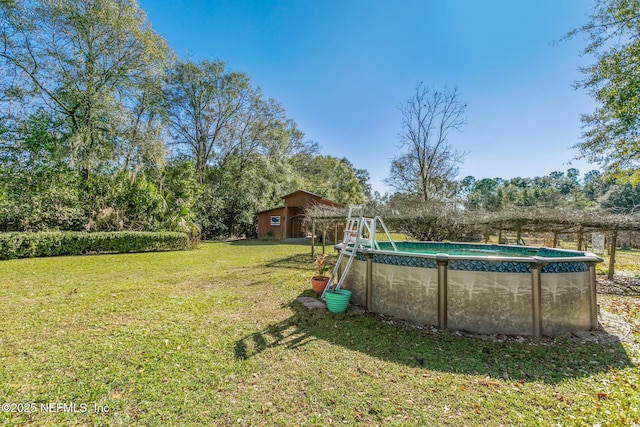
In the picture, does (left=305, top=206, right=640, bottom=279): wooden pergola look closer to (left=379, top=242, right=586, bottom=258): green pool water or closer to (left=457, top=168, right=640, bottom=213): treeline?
(left=457, top=168, right=640, bottom=213): treeline

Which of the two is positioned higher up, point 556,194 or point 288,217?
point 556,194

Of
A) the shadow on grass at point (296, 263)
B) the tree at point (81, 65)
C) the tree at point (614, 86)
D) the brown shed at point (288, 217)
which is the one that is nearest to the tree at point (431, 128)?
the brown shed at point (288, 217)

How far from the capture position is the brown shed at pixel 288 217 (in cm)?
2120

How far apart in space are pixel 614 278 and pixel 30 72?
24954mm

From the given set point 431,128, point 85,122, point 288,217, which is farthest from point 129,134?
point 431,128

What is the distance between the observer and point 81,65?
13805mm

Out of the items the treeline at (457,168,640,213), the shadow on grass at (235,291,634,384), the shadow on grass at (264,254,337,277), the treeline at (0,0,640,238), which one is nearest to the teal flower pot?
the shadow on grass at (235,291,634,384)

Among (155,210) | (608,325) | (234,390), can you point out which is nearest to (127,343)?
(234,390)

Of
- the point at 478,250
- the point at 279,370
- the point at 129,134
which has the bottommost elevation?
the point at 279,370

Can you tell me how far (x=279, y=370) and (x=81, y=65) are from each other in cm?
1836

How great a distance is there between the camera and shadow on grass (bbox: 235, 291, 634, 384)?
124 inches

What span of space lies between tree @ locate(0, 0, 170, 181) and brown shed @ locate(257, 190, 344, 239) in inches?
418

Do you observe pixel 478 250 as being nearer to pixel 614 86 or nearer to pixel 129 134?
pixel 614 86

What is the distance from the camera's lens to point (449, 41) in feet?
38.7
